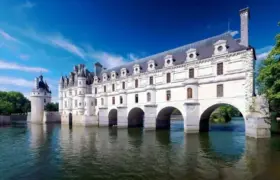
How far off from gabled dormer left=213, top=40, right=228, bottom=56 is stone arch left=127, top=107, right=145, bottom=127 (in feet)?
63.6

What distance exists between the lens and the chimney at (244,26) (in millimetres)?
25516

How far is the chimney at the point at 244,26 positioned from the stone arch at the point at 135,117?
889 inches

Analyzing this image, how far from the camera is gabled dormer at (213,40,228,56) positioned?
26.3 m

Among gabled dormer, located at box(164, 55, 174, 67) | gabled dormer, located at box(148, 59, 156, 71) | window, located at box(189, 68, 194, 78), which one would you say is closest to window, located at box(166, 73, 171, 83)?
gabled dormer, located at box(164, 55, 174, 67)

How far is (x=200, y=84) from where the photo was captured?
28.7 metres

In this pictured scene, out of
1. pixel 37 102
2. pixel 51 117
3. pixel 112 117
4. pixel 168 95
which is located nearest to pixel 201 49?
pixel 168 95

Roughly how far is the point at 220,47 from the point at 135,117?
2307 cm

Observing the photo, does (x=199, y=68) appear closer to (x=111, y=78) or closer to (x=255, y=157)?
(x=255, y=157)

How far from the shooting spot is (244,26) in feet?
84.6

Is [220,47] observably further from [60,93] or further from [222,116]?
[60,93]

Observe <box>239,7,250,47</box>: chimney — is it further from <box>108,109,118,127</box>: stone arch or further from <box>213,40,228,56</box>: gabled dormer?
<box>108,109,118,127</box>: stone arch

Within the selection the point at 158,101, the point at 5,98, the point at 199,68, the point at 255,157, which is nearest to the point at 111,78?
the point at 158,101

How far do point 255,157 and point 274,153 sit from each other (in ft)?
6.79

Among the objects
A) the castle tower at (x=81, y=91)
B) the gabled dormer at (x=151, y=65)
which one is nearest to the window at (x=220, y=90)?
the gabled dormer at (x=151, y=65)
